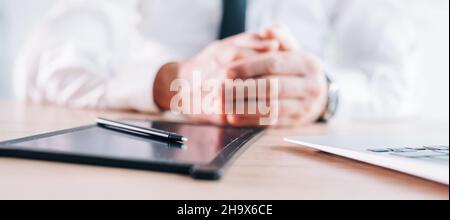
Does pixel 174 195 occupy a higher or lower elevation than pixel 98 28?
lower

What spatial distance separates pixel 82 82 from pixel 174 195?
71cm

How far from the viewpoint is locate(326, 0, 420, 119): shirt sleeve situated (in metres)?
0.86

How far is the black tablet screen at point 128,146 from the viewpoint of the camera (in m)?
0.25

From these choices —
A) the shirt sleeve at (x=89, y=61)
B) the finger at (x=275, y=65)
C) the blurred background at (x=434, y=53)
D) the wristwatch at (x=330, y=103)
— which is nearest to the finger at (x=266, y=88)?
the finger at (x=275, y=65)

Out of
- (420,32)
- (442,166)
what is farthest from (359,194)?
(420,32)

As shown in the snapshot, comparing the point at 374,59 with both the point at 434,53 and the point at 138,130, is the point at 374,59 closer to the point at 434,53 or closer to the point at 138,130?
the point at 434,53

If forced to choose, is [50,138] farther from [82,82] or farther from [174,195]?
[82,82]

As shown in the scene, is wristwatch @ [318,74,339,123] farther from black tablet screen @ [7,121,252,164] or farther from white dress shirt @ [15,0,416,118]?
black tablet screen @ [7,121,252,164]

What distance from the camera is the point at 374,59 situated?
0.97 meters

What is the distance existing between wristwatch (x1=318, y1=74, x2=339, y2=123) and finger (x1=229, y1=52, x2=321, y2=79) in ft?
0.34

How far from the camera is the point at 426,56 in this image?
50.1 inches

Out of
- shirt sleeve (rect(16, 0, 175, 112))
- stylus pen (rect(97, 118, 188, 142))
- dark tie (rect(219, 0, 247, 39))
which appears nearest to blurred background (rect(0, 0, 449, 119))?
dark tie (rect(219, 0, 247, 39))

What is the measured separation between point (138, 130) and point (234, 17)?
0.54 meters

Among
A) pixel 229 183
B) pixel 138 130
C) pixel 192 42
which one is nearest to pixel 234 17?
pixel 192 42
